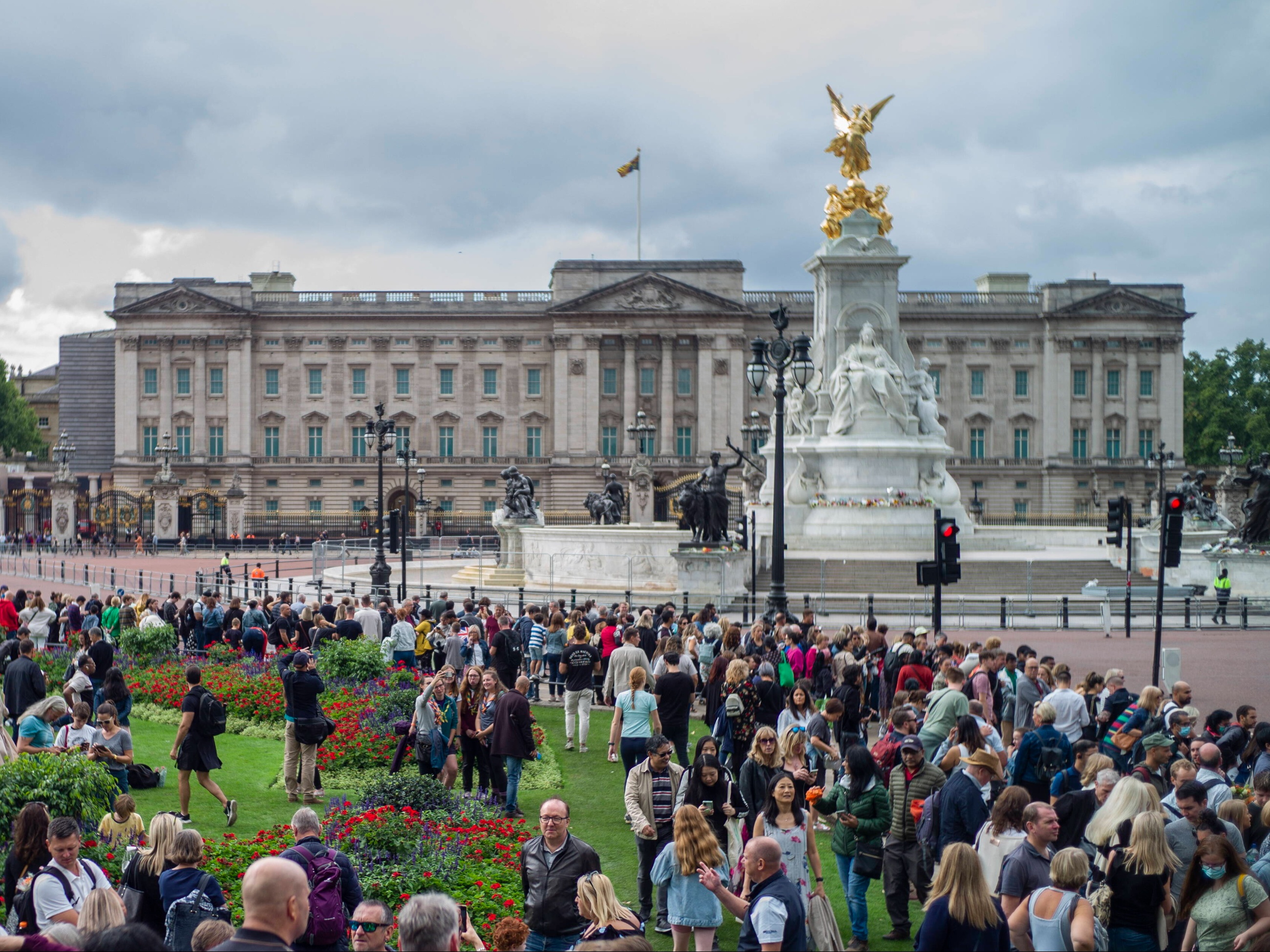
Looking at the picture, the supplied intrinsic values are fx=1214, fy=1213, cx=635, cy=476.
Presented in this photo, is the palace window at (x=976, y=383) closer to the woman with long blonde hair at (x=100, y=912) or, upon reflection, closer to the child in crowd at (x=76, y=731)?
the child in crowd at (x=76, y=731)

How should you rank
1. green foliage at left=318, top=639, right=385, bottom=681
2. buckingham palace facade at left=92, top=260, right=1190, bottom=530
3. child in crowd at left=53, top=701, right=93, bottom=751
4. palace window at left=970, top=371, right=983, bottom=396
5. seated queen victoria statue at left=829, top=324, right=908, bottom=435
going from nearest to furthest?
child in crowd at left=53, top=701, right=93, bottom=751 < green foliage at left=318, top=639, right=385, bottom=681 < seated queen victoria statue at left=829, top=324, right=908, bottom=435 < buckingham palace facade at left=92, top=260, right=1190, bottom=530 < palace window at left=970, top=371, right=983, bottom=396

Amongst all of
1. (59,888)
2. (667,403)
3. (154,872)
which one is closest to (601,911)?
(154,872)

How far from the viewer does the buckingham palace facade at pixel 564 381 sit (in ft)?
271

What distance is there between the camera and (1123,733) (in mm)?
9898

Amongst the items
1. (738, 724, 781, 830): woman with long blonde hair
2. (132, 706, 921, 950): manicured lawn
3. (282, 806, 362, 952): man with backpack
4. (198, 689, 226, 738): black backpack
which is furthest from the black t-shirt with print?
(282, 806, 362, 952): man with backpack

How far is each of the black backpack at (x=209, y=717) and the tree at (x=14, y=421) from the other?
286ft

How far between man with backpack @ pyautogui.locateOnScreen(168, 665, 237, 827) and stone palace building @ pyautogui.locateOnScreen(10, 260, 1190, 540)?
230 feet

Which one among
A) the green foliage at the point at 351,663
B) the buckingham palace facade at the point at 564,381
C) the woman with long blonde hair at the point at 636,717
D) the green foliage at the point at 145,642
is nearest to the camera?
the woman with long blonde hair at the point at 636,717

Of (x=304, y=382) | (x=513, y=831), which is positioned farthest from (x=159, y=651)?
(x=304, y=382)

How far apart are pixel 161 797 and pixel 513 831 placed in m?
5.03

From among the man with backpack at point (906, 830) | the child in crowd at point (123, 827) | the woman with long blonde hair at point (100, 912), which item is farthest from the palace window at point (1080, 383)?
the woman with long blonde hair at point (100, 912)

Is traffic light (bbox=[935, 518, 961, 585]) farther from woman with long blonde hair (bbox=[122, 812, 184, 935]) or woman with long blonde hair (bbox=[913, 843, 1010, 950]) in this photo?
woman with long blonde hair (bbox=[122, 812, 184, 935])

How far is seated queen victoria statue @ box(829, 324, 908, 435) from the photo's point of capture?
37.3 m

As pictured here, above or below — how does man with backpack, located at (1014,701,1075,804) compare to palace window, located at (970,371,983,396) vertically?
below
